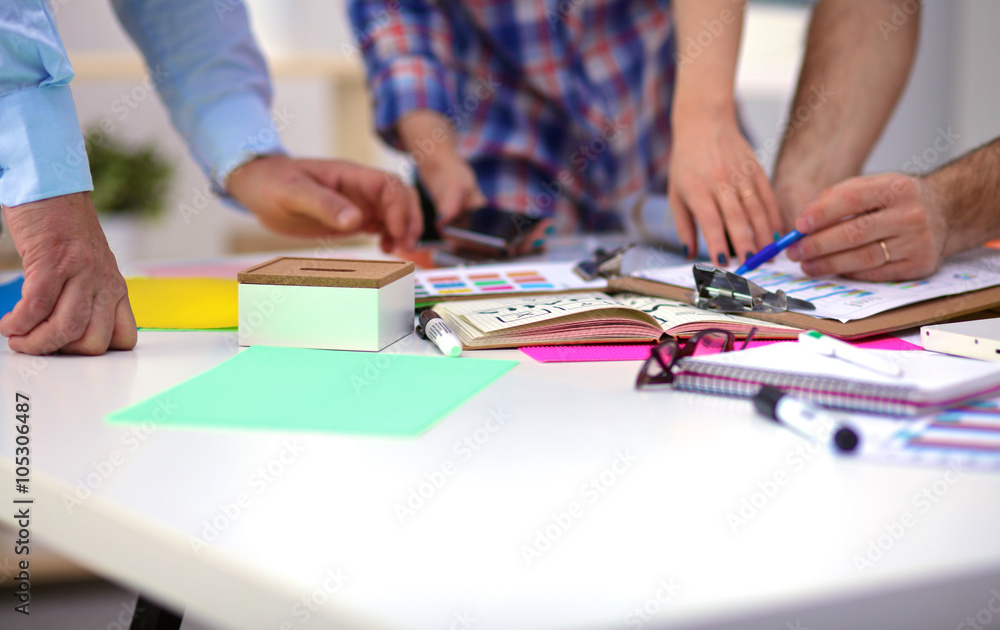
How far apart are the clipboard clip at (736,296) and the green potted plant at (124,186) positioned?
276 centimetres

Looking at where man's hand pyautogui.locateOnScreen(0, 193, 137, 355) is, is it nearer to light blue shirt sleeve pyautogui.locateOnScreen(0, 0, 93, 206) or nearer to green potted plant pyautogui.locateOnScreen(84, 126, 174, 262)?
light blue shirt sleeve pyautogui.locateOnScreen(0, 0, 93, 206)

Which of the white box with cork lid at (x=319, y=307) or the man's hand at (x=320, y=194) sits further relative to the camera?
the man's hand at (x=320, y=194)

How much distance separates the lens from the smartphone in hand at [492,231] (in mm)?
1157

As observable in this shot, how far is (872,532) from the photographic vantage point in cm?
39

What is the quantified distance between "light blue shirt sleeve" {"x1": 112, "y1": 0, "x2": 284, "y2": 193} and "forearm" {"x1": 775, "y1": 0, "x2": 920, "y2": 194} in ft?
2.66

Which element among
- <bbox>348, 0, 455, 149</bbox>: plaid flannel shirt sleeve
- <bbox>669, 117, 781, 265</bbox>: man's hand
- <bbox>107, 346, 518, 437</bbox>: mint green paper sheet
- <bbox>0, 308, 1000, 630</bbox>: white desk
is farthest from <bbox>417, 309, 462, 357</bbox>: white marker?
<bbox>348, 0, 455, 149</bbox>: plaid flannel shirt sleeve

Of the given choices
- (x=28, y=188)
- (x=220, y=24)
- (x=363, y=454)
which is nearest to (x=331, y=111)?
(x=220, y=24)

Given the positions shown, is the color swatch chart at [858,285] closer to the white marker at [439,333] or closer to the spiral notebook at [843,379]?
the spiral notebook at [843,379]

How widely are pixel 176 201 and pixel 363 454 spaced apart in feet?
12.0

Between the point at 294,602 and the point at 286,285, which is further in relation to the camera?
the point at 286,285

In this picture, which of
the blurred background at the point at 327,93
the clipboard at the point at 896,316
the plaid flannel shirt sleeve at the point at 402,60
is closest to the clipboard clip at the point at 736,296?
the clipboard at the point at 896,316

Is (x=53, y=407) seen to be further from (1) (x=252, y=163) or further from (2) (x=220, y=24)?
(2) (x=220, y=24)

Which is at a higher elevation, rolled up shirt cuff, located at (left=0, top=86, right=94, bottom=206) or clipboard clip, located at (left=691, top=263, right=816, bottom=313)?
rolled up shirt cuff, located at (left=0, top=86, right=94, bottom=206)

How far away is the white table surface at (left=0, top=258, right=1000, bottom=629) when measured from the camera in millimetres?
342
